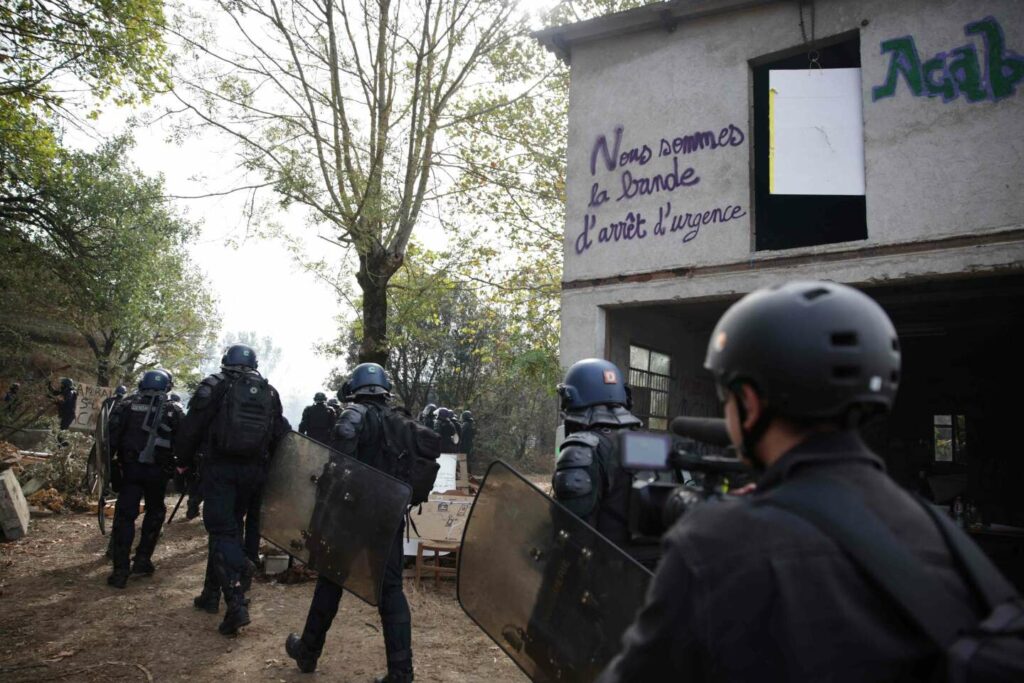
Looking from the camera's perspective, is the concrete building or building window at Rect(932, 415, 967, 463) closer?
the concrete building

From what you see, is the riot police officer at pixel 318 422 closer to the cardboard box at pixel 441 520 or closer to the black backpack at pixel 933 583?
the cardboard box at pixel 441 520

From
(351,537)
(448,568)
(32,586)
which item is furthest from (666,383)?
(32,586)

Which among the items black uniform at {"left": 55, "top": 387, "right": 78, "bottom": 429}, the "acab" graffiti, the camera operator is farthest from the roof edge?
black uniform at {"left": 55, "top": 387, "right": 78, "bottom": 429}

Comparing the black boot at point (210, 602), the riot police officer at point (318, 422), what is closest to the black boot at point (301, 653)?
the black boot at point (210, 602)

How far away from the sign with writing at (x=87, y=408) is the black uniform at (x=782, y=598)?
1095 cm

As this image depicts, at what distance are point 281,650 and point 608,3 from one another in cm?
1098

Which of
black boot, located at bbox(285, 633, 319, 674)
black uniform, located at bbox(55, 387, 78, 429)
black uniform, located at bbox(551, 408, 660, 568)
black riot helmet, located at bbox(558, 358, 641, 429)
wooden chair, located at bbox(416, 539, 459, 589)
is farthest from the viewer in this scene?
black uniform, located at bbox(55, 387, 78, 429)

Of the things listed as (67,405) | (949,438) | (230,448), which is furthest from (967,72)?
(67,405)

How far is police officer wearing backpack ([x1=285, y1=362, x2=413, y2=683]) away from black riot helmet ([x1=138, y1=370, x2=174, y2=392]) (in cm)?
271

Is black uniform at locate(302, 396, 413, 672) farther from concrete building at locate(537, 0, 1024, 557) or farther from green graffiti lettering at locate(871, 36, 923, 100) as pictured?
green graffiti lettering at locate(871, 36, 923, 100)

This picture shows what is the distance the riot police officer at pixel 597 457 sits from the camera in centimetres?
294

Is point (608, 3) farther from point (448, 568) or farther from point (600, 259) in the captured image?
point (448, 568)

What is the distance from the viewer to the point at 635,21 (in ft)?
21.9

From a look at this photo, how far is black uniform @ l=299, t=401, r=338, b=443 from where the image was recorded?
913 cm
